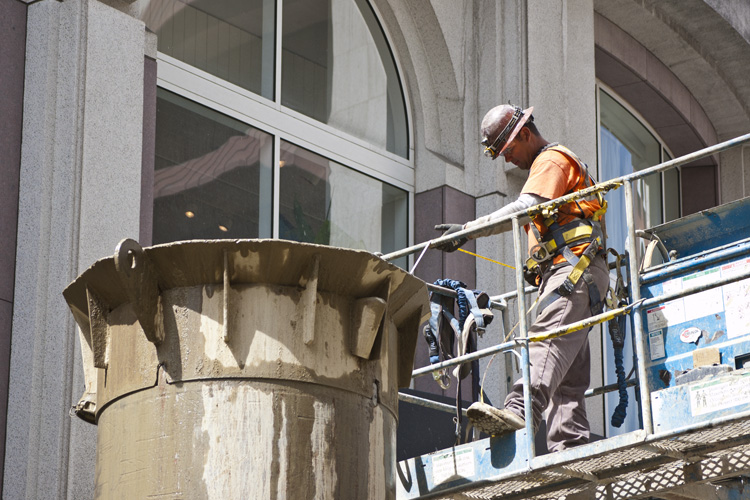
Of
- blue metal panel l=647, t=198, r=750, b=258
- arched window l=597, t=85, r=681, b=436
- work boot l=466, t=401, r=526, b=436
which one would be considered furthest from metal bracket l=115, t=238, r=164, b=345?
arched window l=597, t=85, r=681, b=436

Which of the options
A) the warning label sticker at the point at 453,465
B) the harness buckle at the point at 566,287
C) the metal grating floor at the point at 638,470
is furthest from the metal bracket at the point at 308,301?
the harness buckle at the point at 566,287

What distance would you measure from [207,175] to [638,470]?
208 inches

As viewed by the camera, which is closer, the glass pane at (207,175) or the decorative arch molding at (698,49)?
the glass pane at (207,175)

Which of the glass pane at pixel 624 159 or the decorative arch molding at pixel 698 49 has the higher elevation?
the decorative arch molding at pixel 698 49

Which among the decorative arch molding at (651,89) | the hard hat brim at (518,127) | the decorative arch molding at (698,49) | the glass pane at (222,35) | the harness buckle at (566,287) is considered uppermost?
the decorative arch molding at (698,49)

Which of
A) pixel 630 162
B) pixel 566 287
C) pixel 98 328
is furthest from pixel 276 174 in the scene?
pixel 630 162

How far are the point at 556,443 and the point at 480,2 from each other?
287 inches

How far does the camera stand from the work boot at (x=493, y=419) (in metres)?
7.05

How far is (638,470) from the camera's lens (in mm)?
7426

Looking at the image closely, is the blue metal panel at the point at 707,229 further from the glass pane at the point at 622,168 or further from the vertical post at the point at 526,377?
the glass pane at the point at 622,168

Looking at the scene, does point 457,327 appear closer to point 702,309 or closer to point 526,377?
point 526,377

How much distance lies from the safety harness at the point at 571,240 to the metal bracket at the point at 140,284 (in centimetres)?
264

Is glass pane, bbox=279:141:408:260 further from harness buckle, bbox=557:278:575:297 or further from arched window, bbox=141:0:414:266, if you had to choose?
harness buckle, bbox=557:278:575:297

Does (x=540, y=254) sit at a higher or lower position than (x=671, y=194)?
lower
